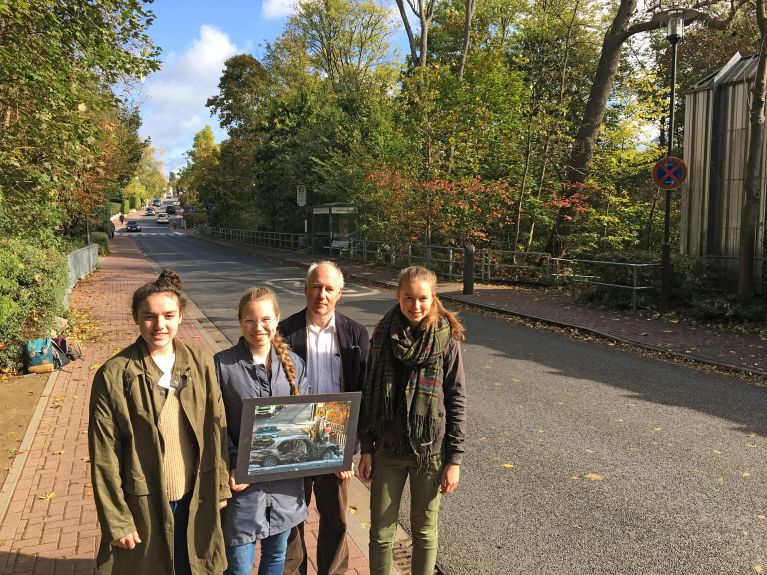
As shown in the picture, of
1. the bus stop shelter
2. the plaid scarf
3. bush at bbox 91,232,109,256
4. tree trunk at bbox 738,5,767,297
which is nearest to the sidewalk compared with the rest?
tree trunk at bbox 738,5,767,297

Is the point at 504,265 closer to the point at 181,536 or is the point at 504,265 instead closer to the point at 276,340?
the point at 276,340

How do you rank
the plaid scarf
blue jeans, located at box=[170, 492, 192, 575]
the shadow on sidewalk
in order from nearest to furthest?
blue jeans, located at box=[170, 492, 192, 575] < the plaid scarf < the shadow on sidewalk

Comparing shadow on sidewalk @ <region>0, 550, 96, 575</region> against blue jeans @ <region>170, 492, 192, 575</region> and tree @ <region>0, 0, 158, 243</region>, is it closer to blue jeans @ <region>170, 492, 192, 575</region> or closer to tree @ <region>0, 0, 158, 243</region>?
blue jeans @ <region>170, 492, 192, 575</region>

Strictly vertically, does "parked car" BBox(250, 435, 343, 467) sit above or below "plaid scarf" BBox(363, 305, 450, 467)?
below

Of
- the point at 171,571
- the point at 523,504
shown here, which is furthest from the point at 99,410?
the point at 523,504

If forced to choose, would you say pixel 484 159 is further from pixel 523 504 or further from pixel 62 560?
pixel 62 560

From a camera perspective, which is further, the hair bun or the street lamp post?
the street lamp post

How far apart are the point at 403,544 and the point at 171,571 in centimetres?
177

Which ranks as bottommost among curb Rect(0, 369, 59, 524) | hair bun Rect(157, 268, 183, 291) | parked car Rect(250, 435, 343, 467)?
curb Rect(0, 369, 59, 524)

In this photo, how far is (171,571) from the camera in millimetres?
2334

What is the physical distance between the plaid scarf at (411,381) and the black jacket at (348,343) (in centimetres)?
16

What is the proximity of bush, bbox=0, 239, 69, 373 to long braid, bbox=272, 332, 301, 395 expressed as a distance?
241 inches

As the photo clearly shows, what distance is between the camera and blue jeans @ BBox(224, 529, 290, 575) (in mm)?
2541

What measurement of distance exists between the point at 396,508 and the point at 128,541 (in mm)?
1234
